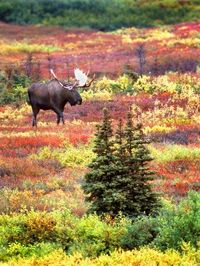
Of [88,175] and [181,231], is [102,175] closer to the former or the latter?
[88,175]

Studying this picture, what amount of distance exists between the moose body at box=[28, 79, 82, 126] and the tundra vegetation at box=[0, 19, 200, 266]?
787 mm

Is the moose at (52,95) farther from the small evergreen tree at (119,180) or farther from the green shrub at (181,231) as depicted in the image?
the green shrub at (181,231)

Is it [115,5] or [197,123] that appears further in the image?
[115,5]

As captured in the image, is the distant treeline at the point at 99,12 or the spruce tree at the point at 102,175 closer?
the spruce tree at the point at 102,175

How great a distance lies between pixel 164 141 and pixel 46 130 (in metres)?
5.05

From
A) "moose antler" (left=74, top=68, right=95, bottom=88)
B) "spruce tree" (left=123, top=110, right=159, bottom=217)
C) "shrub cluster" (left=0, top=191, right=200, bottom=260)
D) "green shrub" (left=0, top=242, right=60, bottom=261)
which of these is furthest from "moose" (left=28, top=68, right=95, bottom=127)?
"green shrub" (left=0, top=242, right=60, bottom=261)

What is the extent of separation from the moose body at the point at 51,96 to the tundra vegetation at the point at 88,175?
787mm

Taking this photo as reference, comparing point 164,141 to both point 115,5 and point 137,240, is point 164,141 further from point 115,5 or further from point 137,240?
point 115,5

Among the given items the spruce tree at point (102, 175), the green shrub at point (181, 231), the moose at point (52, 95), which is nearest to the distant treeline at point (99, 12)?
the moose at point (52, 95)

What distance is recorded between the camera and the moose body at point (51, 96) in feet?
92.6

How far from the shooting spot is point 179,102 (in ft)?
104

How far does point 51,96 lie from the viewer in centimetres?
2823

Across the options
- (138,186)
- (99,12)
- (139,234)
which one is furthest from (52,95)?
(99,12)

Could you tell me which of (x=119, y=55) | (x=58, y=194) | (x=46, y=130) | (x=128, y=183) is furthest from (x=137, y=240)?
(x=119, y=55)
